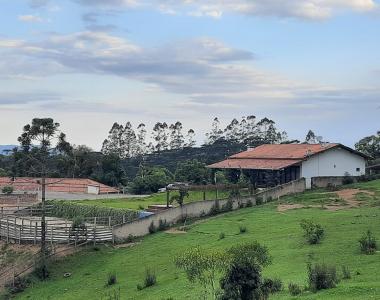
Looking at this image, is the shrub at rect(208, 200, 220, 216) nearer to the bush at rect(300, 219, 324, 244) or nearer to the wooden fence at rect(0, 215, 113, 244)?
the wooden fence at rect(0, 215, 113, 244)

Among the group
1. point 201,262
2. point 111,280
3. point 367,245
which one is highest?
point 201,262

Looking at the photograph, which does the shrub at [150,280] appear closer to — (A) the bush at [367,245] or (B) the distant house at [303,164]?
(A) the bush at [367,245]

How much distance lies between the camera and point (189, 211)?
134 feet

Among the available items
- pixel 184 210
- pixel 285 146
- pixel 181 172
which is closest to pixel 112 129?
pixel 181 172

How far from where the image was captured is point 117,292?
24.8m

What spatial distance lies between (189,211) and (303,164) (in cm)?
1179

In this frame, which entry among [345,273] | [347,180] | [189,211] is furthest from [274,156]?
[345,273]

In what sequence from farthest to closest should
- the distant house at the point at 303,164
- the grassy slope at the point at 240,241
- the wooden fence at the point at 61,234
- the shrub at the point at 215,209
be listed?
the distant house at the point at 303,164, the shrub at the point at 215,209, the wooden fence at the point at 61,234, the grassy slope at the point at 240,241

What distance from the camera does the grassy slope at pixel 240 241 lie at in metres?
20.4

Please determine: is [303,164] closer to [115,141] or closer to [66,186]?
[66,186]

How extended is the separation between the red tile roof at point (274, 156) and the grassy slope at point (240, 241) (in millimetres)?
8631

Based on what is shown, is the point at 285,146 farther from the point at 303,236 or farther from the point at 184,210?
the point at 303,236

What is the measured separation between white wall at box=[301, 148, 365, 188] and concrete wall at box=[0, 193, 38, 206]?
91.6 feet

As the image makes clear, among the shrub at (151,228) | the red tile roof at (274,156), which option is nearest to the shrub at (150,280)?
the shrub at (151,228)
